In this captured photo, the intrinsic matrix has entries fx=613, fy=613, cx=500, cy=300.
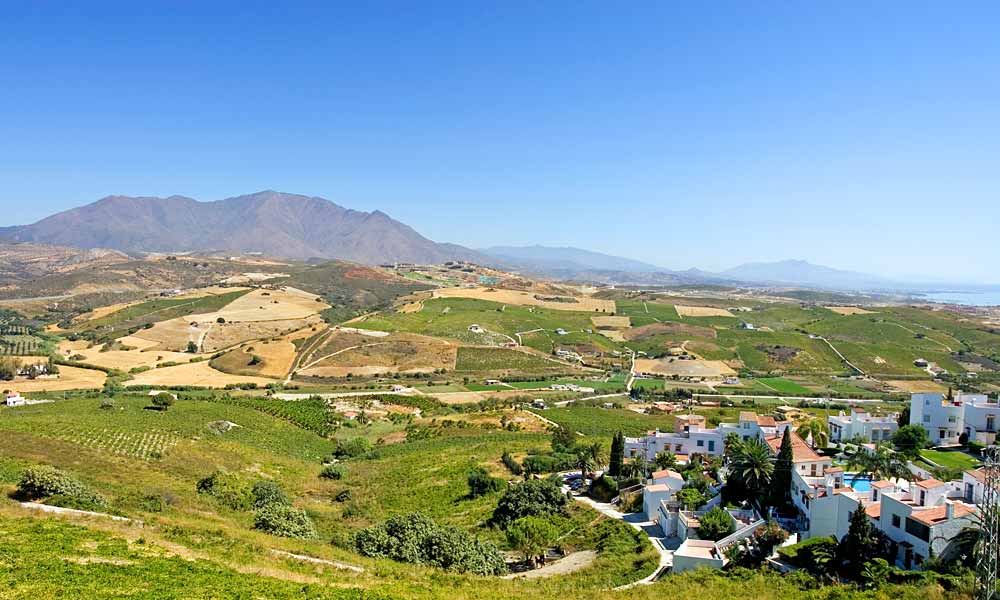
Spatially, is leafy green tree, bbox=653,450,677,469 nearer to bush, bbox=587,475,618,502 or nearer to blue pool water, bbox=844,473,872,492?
bush, bbox=587,475,618,502

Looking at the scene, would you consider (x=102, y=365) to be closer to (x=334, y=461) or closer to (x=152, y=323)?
(x=152, y=323)

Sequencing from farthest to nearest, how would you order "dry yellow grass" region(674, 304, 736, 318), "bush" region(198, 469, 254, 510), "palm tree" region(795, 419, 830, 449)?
"dry yellow grass" region(674, 304, 736, 318) < "palm tree" region(795, 419, 830, 449) < "bush" region(198, 469, 254, 510)

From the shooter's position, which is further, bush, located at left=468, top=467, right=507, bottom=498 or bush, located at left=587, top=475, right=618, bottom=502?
bush, located at left=468, top=467, right=507, bottom=498

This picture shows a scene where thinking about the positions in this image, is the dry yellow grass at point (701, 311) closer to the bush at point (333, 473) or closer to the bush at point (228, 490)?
the bush at point (333, 473)

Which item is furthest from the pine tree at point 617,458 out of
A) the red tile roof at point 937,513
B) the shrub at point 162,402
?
the shrub at point 162,402

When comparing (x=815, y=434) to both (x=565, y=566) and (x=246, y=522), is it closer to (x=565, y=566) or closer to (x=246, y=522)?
(x=565, y=566)

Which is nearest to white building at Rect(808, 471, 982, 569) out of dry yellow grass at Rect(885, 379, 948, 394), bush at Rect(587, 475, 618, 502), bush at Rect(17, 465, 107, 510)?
bush at Rect(587, 475, 618, 502)
